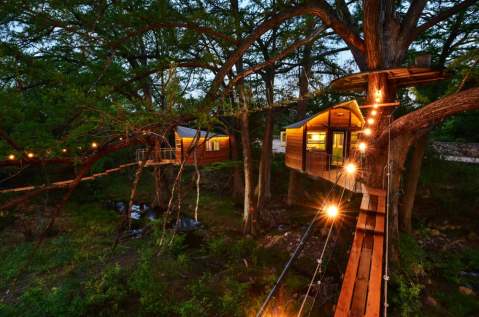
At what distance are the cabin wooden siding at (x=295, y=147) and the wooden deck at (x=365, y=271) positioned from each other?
22.0 feet

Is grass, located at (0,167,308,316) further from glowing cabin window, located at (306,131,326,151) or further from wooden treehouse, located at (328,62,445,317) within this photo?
glowing cabin window, located at (306,131,326,151)

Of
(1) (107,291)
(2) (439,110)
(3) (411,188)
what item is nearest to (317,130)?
(3) (411,188)

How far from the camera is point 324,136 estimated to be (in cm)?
1225

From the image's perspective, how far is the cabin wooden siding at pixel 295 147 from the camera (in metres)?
10.4

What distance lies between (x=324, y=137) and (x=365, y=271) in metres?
10.3

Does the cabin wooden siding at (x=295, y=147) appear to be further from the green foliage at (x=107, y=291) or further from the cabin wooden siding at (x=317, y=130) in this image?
the green foliage at (x=107, y=291)

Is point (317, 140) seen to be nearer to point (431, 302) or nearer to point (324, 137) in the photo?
point (324, 137)

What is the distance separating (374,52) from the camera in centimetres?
461

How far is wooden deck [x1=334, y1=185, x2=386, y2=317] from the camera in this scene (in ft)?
7.82

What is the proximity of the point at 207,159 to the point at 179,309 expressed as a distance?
9228 mm

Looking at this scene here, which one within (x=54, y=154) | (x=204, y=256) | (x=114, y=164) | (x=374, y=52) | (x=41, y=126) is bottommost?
(x=204, y=256)

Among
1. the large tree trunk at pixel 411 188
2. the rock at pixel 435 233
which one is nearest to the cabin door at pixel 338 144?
the large tree trunk at pixel 411 188

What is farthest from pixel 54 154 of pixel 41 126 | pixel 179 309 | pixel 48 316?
pixel 48 316

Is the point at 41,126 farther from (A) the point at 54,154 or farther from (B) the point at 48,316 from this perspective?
(B) the point at 48,316
